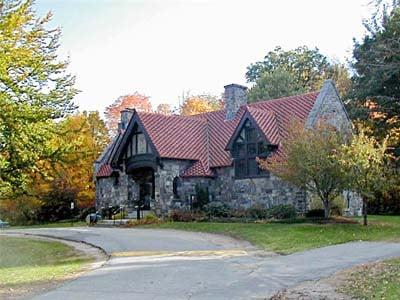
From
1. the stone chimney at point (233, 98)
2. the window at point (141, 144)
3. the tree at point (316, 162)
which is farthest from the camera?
the stone chimney at point (233, 98)

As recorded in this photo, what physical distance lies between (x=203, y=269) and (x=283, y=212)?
1371cm

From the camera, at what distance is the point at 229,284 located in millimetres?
10531

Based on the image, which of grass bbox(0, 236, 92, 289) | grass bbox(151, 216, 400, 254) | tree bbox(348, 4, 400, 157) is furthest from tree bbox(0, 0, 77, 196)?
tree bbox(348, 4, 400, 157)

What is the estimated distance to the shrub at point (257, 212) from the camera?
86.8 ft

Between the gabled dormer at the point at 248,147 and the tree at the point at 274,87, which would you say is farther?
the tree at the point at 274,87

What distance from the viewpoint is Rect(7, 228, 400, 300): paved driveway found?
32.5 ft

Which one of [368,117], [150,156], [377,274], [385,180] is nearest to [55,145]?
[377,274]

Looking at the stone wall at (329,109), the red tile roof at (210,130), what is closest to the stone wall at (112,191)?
the red tile roof at (210,130)

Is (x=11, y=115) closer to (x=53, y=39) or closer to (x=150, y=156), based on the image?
(x=53, y=39)

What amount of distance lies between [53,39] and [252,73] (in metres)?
51.3

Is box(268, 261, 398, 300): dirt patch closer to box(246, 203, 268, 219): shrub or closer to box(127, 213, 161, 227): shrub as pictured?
box(246, 203, 268, 219): shrub

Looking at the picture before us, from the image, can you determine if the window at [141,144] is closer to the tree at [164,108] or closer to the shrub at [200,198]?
Answer: the shrub at [200,198]

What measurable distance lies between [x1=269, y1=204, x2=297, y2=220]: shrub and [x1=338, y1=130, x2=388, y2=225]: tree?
4889 millimetres

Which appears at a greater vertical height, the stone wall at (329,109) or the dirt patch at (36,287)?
the stone wall at (329,109)
